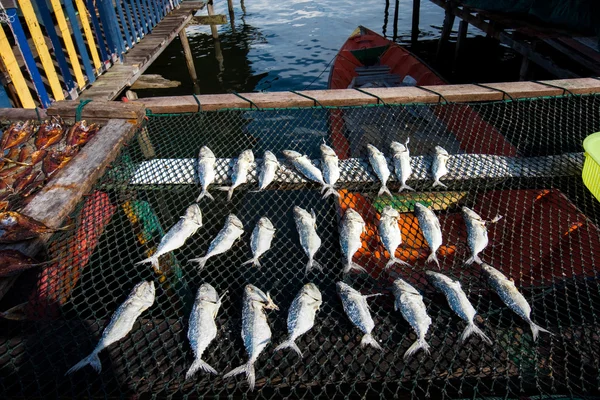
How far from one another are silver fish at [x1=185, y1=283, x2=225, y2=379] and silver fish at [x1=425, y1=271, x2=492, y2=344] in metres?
2.11

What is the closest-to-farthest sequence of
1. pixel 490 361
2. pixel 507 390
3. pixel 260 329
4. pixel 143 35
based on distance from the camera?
pixel 507 390 < pixel 490 361 < pixel 260 329 < pixel 143 35

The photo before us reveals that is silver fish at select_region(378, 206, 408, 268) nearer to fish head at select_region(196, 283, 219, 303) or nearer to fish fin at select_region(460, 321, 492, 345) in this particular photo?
fish fin at select_region(460, 321, 492, 345)

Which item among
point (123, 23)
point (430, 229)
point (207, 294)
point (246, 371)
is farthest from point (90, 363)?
point (123, 23)

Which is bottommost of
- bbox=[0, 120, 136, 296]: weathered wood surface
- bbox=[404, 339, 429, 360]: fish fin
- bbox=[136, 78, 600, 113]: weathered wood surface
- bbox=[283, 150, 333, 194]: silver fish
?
bbox=[404, 339, 429, 360]: fish fin

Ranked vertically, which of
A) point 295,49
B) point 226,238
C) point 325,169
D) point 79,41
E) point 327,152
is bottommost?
point 295,49

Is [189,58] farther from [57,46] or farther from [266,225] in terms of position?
[266,225]

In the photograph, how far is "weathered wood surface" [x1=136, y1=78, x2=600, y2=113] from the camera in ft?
18.1

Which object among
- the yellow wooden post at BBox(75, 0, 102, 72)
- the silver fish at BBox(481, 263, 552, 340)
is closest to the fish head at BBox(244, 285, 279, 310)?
the silver fish at BBox(481, 263, 552, 340)

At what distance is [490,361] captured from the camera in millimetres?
2730

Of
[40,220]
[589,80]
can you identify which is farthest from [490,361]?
[589,80]

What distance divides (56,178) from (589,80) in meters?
8.01

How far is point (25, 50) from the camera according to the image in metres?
5.78

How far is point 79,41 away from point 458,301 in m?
8.18

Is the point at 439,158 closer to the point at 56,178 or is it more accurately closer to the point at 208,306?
the point at 208,306
